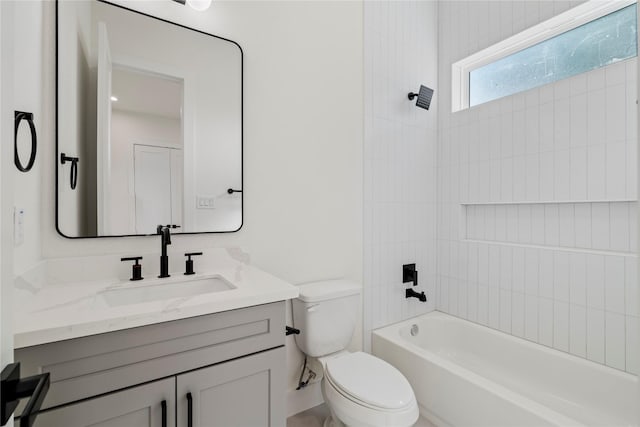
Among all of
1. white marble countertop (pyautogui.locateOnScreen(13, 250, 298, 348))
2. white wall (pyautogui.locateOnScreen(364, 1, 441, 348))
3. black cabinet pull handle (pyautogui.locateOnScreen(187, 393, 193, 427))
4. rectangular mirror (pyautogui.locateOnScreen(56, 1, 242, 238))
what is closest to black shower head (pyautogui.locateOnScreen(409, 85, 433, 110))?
white wall (pyautogui.locateOnScreen(364, 1, 441, 348))

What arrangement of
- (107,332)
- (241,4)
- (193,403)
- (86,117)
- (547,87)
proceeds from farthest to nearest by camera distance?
(547,87)
(241,4)
(86,117)
(193,403)
(107,332)

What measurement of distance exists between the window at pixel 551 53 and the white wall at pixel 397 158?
285 millimetres

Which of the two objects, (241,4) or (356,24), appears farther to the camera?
(356,24)

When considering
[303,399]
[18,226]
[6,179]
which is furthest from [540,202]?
[18,226]

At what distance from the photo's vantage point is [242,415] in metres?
1.03

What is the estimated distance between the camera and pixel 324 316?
5.47ft

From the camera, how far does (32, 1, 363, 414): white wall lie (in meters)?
1.61

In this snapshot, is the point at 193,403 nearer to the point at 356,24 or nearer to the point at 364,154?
the point at 364,154

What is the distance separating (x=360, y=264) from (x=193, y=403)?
132 cm

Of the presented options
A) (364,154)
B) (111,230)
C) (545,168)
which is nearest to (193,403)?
(111,230)

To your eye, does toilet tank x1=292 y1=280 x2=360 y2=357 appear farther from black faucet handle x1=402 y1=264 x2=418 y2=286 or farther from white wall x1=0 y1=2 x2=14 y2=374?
white wall x1=0 y1=2 x2=14 y2=374

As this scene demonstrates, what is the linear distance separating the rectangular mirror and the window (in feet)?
5.97

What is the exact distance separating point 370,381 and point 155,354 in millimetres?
940

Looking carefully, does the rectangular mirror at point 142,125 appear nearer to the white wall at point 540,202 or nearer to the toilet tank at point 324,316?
the toilet tank at point 324,316
